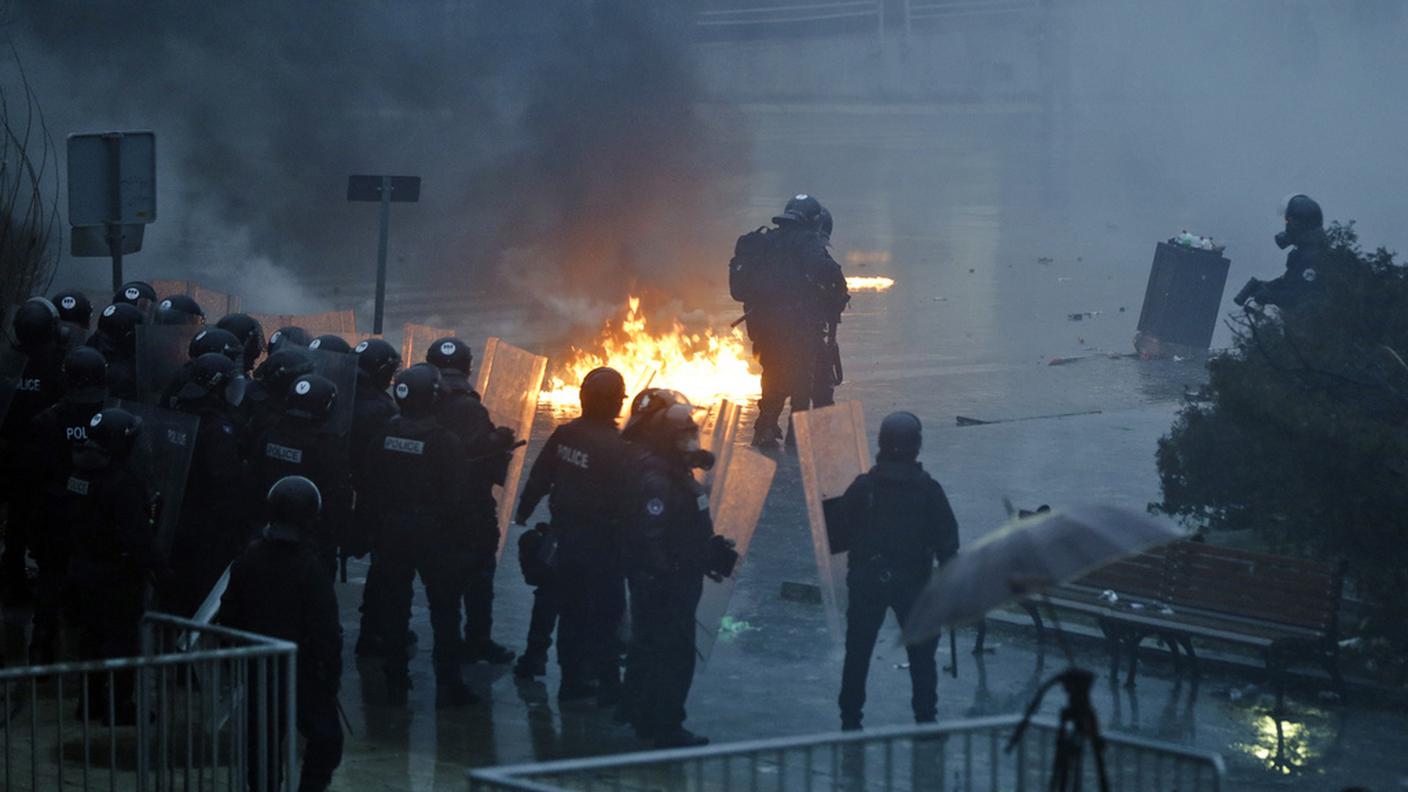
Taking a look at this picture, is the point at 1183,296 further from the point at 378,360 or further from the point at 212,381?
the point at 212,381

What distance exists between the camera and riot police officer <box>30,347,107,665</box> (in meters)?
7.17

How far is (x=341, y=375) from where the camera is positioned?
25.8 feet

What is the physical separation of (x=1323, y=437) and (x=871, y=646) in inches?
96.0

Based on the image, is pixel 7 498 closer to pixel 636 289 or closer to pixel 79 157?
pixel 79 157

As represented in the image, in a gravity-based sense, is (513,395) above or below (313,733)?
above

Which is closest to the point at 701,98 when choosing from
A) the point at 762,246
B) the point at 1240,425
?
the point at 762,246

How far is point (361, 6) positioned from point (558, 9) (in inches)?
85.9

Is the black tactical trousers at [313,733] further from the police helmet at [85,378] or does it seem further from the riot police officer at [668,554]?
the police helmet at [85,378]

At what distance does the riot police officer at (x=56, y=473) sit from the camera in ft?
23.5

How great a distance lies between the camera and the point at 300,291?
776 inches

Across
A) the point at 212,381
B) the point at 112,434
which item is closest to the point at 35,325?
the point at 212,381

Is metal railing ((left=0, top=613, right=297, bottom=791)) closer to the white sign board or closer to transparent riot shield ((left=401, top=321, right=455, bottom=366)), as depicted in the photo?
transparent riot shield ((left=401, top=321, right=455, bottom=366))

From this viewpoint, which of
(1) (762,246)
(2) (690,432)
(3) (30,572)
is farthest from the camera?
(1) (762,246)

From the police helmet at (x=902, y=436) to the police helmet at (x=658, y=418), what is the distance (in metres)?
0.73
